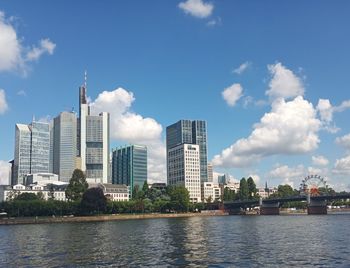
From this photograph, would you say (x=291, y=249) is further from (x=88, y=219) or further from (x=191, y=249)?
(x=88, y=219)

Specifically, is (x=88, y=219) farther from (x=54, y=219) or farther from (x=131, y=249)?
(x=131, y=249)

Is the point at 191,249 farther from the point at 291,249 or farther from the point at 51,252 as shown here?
the point at 51,252

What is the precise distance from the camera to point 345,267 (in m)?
48.6

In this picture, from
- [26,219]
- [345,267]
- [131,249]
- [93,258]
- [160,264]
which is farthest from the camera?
[26,219]

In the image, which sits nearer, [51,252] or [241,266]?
[241,266]

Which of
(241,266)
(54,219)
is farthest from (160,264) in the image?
(54,219)

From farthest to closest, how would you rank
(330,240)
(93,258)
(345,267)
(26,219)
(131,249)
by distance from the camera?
(26,219) → (330,240) → (131,249) → (93,258) → (345,267)

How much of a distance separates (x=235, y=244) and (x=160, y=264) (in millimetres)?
23944

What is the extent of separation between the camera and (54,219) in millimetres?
190250

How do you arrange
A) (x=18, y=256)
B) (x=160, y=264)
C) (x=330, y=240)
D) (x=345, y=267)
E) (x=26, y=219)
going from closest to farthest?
(x=345, y=267) < (x=160, y=264) < (x=18, y=256) < (x=330, y=240) < (x=26, y=219)

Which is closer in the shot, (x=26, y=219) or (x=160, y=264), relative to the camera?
(x=160, y=264)

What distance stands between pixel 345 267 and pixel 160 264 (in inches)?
824

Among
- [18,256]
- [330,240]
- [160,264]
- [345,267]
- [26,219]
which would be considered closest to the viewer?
[345,267]

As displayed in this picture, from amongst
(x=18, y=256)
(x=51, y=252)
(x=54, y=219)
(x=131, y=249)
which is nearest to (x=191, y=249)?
(x=131, y=249)
